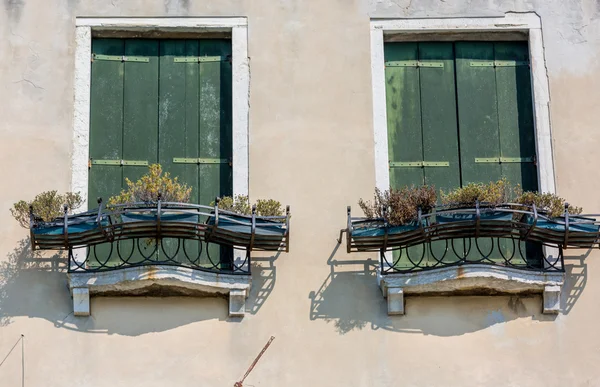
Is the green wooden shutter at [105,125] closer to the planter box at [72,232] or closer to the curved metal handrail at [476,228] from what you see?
the planter box at [72,232]

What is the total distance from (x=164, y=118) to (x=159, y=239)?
1374 millimetres

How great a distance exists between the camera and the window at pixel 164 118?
1377 centimetres

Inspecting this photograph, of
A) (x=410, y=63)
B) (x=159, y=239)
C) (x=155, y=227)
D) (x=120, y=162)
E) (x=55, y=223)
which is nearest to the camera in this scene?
(x=155, y=227)

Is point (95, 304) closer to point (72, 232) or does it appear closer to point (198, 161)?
point (72, 232)

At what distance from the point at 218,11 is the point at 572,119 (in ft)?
10.9

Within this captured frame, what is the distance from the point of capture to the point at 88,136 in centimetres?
1387

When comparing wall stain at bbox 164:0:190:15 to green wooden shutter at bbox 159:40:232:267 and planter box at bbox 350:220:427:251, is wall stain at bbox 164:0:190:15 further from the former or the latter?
planter box at bbox 350:220:427:251

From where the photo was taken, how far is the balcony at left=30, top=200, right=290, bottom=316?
12.9 metres

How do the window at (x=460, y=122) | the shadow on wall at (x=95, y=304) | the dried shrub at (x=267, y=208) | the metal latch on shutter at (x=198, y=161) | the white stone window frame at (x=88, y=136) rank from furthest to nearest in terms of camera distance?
the metal latch on shutter at (x=198, y=161) < the window at (x=460, y=122) < the dried shrub at (x=267, y=208) < the shadow on wall at (x=95, y=304) < the white stone window frame at (x=88, y=136)

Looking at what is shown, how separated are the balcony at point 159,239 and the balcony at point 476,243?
2.68 ft

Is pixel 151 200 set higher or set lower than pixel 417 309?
higher

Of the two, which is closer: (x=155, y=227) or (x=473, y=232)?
(x=155, y=227)

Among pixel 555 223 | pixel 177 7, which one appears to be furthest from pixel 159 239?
pixel 555 223

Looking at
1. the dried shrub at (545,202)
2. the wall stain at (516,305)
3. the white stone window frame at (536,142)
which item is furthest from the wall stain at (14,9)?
the wall stain at (516,305)
